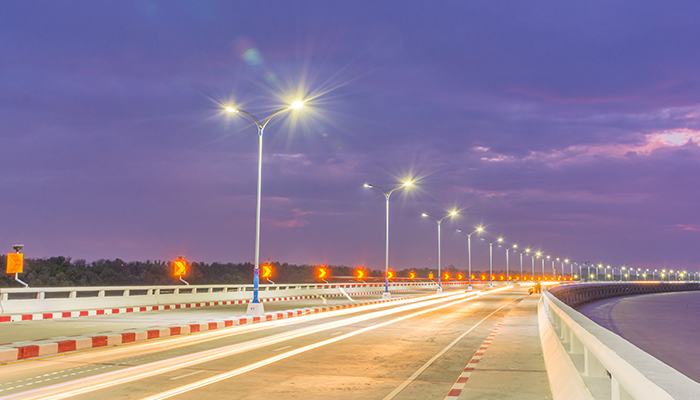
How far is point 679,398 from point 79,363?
1142 cm

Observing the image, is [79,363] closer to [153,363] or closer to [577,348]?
[153,363]

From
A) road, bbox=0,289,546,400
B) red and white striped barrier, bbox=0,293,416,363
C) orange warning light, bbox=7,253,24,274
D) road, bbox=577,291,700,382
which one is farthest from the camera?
road, bbox=577,291,700,382

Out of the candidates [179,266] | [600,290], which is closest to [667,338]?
[179,266]

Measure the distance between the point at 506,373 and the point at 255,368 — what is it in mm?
4717

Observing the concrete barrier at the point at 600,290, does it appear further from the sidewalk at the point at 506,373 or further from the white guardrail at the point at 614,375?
the white guardrail at the point at 614,375

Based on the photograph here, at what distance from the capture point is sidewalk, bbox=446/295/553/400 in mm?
9219

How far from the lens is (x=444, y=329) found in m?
21.5

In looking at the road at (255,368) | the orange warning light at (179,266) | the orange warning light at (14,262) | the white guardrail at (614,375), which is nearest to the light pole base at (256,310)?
the road at (255,368)

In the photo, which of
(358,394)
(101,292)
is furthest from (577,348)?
(101,292)

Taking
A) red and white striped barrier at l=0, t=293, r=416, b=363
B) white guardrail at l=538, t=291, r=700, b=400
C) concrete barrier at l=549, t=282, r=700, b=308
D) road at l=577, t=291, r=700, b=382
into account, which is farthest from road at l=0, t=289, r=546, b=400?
concrete barrier at l=549, t=282, r=700, b=308

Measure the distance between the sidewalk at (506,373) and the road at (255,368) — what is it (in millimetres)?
305

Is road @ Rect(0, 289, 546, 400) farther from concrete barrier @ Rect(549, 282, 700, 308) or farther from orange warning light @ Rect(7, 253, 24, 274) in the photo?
concrete barrier @ Rect(549, 282, 700, 308)

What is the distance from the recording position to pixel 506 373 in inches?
446

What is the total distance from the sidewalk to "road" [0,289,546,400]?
305 millimetres
